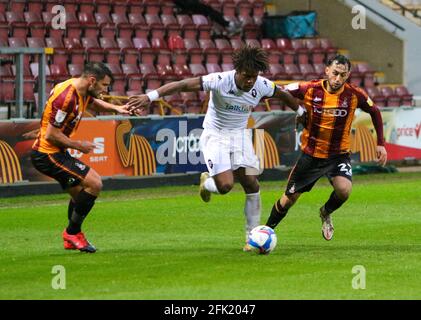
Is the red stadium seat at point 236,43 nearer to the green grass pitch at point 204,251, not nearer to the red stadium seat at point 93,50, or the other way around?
the red stadium seat at point 93,50

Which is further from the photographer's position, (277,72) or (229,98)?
(277,72)

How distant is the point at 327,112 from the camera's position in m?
14.0

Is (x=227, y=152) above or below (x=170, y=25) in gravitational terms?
above

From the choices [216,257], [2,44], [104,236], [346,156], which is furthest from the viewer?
[2,44]

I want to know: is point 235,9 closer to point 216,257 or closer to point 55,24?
point 55,24

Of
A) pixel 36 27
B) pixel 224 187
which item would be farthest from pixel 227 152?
pixel 36 27

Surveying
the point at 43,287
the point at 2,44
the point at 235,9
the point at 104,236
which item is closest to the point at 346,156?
the point at 104,236

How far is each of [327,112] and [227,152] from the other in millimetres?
1352

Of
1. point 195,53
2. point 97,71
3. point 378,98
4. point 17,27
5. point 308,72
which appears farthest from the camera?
point 308,72

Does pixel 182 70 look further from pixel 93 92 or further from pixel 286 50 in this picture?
pixel 93 92

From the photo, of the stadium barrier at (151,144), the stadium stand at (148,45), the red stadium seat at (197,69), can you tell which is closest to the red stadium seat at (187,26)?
the stadium stand at (148,45)

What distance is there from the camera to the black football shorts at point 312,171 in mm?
14031

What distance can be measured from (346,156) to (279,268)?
260 cm

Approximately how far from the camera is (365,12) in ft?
108
